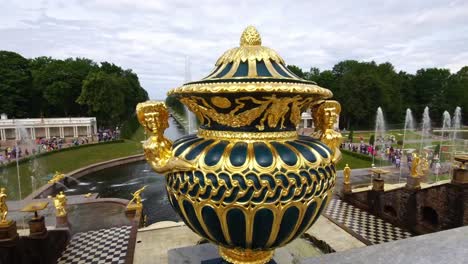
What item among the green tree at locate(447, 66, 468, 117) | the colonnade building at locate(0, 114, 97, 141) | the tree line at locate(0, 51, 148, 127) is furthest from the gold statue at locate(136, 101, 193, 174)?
→ the green tree at locate(447, 66, 468, 117)

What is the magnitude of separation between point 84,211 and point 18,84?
1231 inches

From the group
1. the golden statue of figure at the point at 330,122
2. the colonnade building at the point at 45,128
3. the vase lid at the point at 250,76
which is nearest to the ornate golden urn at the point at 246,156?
the vase lid at the point at 250,76

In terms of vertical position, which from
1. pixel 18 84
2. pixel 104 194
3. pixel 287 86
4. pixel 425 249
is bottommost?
pixel 104 194

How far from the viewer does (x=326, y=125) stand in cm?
297

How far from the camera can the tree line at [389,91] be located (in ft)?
120

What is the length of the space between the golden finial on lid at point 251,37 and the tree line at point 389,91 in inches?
1460

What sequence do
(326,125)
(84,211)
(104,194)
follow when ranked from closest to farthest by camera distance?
1. (326,125)
2. (84,211)
3. (104,194)

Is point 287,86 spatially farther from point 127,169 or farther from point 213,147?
point 127,169

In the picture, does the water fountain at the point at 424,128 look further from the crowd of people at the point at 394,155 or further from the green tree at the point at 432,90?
the green tree at the point at 432,90

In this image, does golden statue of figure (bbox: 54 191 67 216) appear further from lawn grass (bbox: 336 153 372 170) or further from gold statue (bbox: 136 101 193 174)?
lawn grass (bbox: 336 153 372 170)

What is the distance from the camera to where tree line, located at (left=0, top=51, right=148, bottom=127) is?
101ft

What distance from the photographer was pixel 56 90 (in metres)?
32.8

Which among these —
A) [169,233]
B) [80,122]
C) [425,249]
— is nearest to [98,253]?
[169,233]

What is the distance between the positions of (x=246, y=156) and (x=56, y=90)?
3713 centimetres
